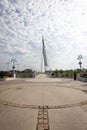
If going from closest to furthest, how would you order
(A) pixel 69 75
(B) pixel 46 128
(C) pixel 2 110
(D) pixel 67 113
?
(B) pixel 46 128, (D) pixel 67 113, (C) pixel 2 110, (A) pixel 69 75

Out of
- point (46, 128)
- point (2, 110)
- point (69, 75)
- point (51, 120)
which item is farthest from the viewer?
point (69, 75)

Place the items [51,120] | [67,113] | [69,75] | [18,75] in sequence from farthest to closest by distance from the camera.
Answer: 1. [18,75]
2. [69,75]
3. [67,113]
4. [51,120]

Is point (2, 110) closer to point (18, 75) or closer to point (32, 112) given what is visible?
point (32, 112)

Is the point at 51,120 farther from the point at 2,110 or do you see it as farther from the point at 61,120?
the point at 2,110

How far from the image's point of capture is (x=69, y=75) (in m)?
33.2

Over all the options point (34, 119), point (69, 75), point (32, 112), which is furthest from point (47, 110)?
point (69, 75)

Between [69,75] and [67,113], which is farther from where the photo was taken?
[69,75]

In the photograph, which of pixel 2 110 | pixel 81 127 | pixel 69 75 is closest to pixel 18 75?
pixel 69 75

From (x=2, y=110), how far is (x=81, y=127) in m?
3.26

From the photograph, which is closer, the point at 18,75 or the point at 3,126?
the point at 3,126

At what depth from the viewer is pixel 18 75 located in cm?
3634

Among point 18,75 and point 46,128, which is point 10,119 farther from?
point 18,75

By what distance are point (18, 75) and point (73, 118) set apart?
32121mm

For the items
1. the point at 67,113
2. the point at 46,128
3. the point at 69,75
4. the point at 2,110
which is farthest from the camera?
the point at 69,75
